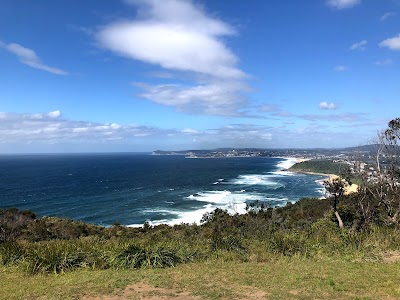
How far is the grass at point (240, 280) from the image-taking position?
7102 millimetres

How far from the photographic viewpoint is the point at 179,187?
85.1 meters

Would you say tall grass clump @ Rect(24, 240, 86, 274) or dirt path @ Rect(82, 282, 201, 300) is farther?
tall grass clump @ Rect(24, 240, 86, 274)

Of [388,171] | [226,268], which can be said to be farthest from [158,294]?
[388,171]

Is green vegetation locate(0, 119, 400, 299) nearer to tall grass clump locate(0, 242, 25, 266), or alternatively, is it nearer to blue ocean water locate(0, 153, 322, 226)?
tall grass clump locate(0, 242, 25, 266)

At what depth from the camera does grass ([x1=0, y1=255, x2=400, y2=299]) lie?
7102mm

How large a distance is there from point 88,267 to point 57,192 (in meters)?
69.5

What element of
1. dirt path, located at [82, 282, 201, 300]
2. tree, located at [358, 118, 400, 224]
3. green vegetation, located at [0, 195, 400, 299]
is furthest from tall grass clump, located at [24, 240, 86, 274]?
tree, located at [358, 118, 400, 224]

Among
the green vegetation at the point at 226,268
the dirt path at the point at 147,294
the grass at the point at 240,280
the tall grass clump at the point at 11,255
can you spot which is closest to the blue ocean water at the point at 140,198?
the tall grass clump at the point at 11,255

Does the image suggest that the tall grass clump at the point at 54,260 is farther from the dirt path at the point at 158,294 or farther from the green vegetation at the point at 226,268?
the dirt path at the point at 158,294

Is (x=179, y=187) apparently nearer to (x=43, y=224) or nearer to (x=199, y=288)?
(x=43, y=224)

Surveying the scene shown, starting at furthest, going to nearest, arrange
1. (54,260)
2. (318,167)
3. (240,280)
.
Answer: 1. (318,167)
2. (54,260)
3. (240,280)

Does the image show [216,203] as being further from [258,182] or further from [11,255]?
[11,255]

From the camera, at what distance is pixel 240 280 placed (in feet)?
26.4

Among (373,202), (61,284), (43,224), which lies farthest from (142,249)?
(43,224)
